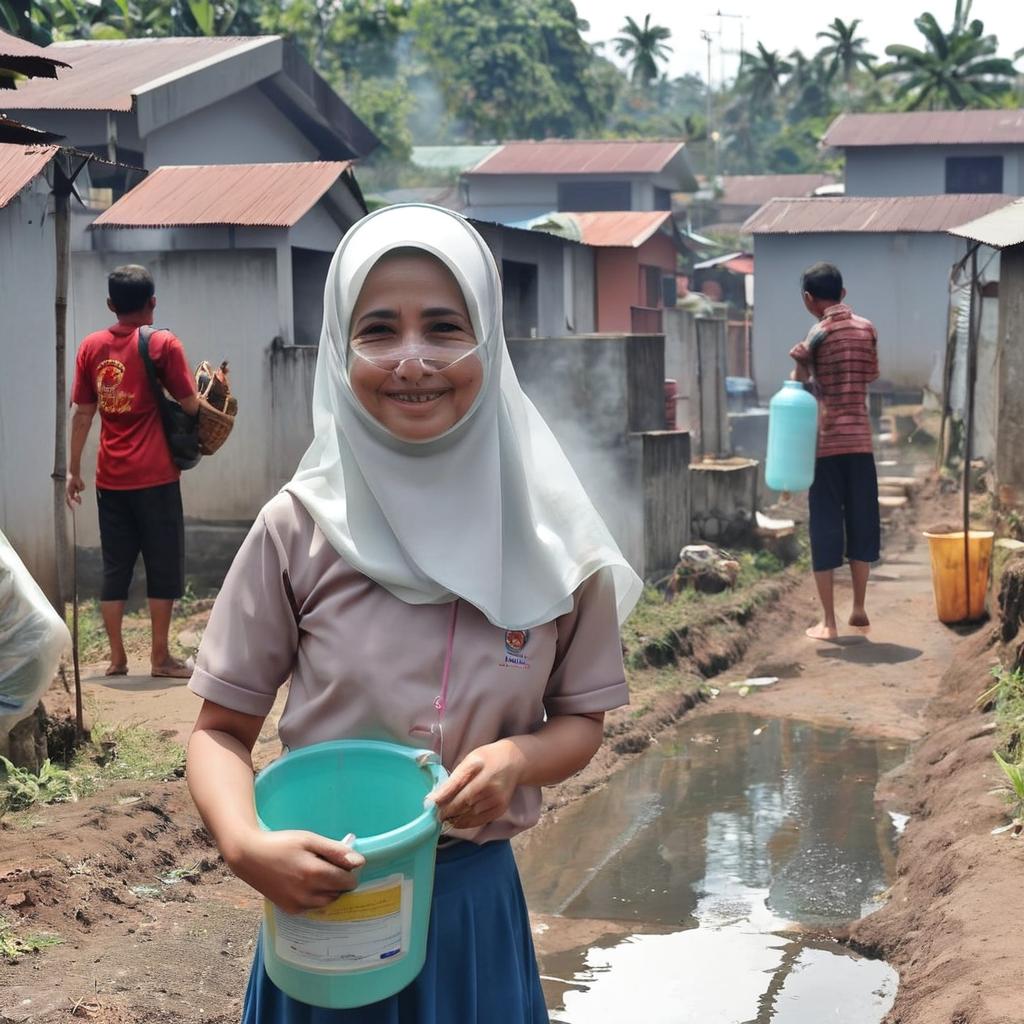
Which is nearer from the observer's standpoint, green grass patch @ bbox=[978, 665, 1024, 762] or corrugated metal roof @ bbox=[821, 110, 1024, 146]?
green grass patch @ bbox=[978, 665, 1024, 762]

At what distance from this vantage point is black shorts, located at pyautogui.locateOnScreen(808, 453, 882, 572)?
8406 millimetres

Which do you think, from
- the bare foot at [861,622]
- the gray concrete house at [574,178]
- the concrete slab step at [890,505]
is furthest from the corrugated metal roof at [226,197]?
the gray concrete house at [574,178]

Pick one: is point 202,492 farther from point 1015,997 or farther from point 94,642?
point 1015,997

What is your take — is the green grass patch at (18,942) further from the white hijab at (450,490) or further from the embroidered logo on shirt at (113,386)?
the embroidered logo on shirt at (113,386)

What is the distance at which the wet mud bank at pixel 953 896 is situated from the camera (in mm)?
3797

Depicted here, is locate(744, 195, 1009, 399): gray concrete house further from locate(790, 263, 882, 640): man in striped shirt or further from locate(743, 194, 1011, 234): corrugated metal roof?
locate(790, 263, 882, 640): man in striped shirt

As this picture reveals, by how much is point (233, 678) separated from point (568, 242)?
1446 cm

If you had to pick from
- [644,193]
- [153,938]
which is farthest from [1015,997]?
[644,193]

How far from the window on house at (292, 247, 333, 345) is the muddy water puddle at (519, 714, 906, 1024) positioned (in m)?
4.63

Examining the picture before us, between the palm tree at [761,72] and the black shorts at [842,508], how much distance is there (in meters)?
52.8

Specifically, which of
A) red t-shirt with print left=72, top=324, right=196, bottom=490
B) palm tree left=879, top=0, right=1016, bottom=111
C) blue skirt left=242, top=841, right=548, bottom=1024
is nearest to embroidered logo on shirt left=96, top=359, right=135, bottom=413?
red t-shirt with print left=72, top=324, right=196, bottom=490

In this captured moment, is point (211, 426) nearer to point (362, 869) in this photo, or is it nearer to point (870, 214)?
point (362, 869)

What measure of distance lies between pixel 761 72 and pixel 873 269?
118 ft

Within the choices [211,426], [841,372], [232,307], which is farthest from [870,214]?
[211,426]
